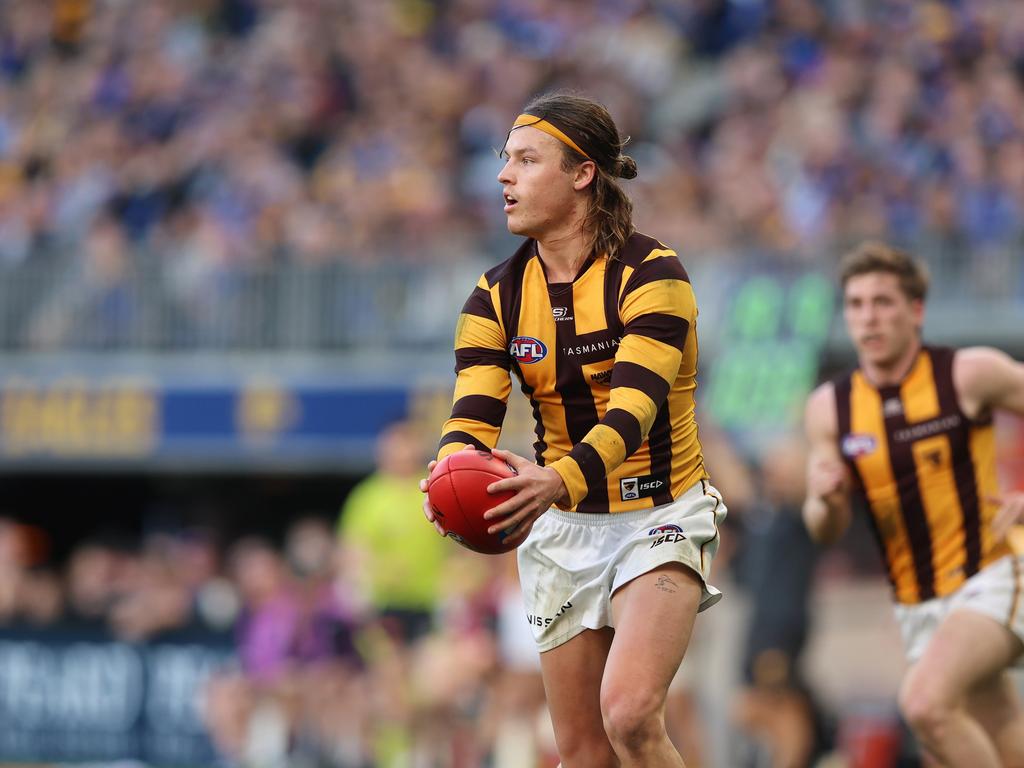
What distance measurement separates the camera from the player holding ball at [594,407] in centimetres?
535

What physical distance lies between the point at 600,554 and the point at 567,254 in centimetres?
96

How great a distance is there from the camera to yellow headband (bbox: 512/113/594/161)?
18.1ft

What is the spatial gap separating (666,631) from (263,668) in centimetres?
793

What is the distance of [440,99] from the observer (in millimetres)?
17312

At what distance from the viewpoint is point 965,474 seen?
722 cm

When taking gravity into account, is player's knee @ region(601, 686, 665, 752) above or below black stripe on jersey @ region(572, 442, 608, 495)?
below

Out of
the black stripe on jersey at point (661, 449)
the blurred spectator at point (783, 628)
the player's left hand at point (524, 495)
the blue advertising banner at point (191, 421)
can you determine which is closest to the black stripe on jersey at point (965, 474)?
the black stripe on jersey at point (661, 449)

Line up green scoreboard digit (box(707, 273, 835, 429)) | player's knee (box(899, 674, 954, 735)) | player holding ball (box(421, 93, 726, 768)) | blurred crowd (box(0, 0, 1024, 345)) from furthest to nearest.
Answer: blurred crowd (box(0, 0, 1024, 345)) < green scoreboard digit (box(707, 273, 835, 429)) < player's knee (box(899, 674, 954, 735)) < player holding ball (box(421, 93, 726, 768))

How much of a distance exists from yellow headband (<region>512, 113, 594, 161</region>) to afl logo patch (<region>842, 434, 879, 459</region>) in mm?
2309

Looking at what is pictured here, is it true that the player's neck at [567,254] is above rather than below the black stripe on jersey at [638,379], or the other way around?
above

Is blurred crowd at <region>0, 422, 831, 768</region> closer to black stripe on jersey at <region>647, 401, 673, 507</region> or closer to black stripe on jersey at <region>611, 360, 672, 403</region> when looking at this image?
black stripe on jersey at <region>647, 401, 673, 507</region>

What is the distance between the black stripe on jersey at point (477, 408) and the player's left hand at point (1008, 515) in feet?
8.09

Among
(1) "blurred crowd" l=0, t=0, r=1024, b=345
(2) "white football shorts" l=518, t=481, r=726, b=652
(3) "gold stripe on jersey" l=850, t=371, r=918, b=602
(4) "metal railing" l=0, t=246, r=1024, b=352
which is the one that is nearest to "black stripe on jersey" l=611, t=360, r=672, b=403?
(2) "white football shorts" l=518, t=481, r=726, b=652

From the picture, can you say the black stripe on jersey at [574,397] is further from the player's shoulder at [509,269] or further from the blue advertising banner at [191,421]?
the blue advertising banner at [191,421]
